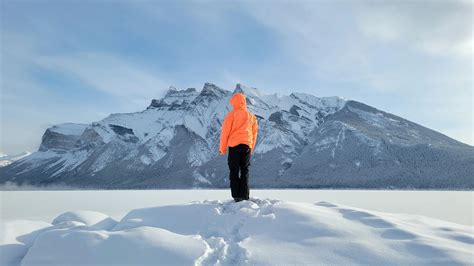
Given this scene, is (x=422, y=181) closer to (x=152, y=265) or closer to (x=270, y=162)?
(x=270, y=162)

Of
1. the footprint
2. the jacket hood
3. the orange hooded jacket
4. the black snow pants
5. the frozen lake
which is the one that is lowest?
the frozen lake

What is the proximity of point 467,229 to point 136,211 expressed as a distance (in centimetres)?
640

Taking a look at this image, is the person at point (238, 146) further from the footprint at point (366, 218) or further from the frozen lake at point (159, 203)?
the frozen lake at point (159, 203)

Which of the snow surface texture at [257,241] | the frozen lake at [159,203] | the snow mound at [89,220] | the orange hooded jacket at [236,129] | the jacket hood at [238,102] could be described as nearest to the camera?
the snow surface texture at [257,241]

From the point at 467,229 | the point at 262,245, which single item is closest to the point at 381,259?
the point at 262,245

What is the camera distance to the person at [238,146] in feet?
26.7

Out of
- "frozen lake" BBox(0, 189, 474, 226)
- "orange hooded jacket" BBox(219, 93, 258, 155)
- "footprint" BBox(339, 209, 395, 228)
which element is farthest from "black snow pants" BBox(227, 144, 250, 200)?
"frozen lake" BBox(0, 189, 474, 226)

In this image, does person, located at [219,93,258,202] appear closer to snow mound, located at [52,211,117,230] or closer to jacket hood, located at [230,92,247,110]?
jacket hood, located at [230,92,247,110]

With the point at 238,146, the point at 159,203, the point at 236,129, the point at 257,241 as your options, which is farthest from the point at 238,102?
the point at 159,203

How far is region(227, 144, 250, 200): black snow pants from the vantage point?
8.10m

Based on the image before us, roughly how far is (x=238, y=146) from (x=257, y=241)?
3.10 m

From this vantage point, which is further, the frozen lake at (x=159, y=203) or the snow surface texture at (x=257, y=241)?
the frozen lake at (x=159, y=203)

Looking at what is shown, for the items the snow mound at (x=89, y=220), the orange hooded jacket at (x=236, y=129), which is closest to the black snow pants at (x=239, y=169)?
the orange hooded jacket at (x=236, y=129)

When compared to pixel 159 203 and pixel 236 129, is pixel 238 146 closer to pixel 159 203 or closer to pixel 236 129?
pixel 236 129
